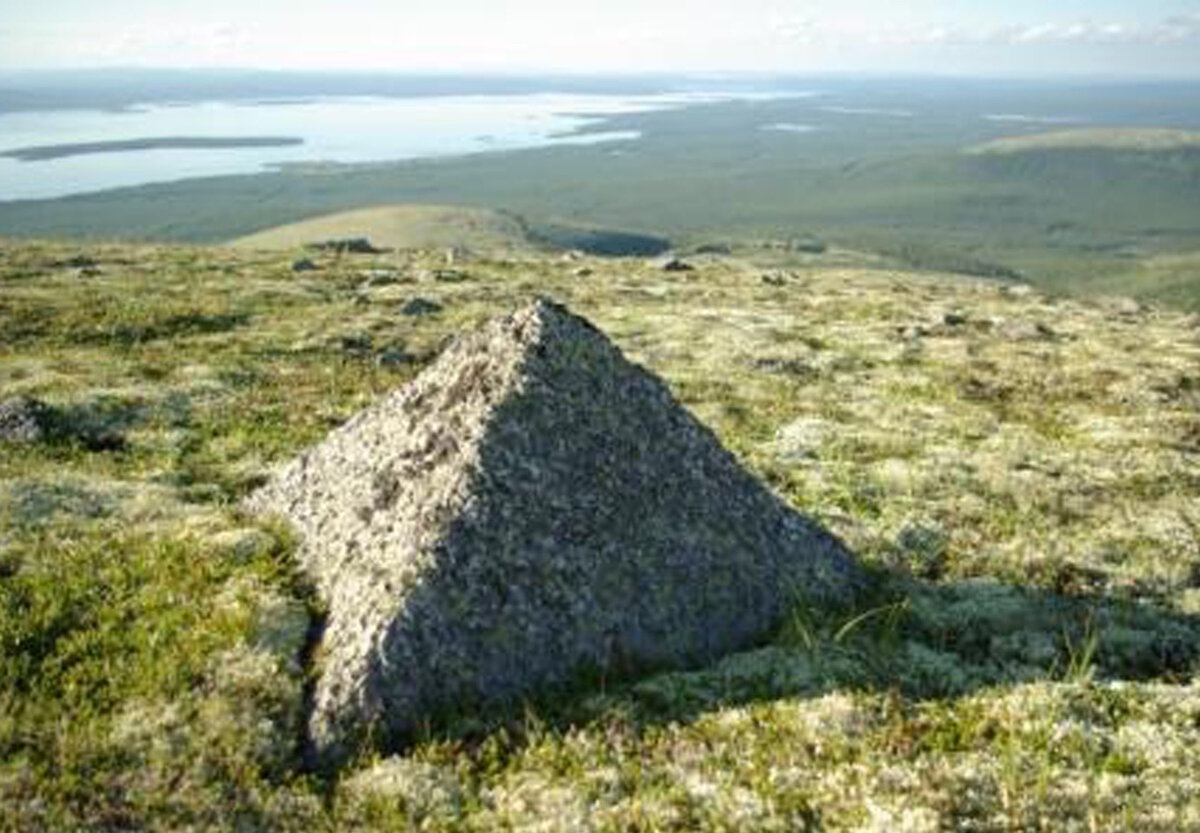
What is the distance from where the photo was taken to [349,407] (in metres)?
37.7

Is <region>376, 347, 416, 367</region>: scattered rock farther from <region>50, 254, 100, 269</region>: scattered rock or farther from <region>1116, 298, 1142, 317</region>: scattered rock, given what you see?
<region>1116, 298, 1142, 317</region>: scattered rock

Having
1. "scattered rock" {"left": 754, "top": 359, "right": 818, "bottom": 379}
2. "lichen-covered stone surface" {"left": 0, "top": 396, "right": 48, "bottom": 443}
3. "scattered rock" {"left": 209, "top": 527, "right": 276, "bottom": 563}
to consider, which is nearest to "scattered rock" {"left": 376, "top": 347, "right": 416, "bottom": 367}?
"scattered rock" {"left": 754, "top": 359, "right": 818, "bottom": 379}

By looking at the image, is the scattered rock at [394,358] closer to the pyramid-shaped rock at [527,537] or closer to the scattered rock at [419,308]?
the scattered rock at [419,308]

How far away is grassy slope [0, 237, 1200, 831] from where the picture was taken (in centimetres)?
1498

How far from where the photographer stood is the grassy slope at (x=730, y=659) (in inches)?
590

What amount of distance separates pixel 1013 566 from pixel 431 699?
13.1 meters

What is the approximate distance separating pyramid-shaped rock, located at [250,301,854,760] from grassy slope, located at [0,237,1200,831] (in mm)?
677

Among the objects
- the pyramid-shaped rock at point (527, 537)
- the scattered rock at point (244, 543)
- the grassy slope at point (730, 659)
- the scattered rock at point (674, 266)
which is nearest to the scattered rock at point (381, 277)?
the scattered rock at point (674, 266)

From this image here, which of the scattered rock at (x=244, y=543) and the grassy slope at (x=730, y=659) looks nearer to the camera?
the grassy slope at (x=730, y=659)

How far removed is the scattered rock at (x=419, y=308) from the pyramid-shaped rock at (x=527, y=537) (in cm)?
4095

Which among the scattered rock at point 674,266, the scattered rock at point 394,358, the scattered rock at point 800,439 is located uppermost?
the scattered rock at point 394,358

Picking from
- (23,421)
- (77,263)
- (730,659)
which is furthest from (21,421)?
(77,263)

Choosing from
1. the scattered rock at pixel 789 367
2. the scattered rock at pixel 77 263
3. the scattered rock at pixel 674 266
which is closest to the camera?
the scattered rock at pixel 789 367

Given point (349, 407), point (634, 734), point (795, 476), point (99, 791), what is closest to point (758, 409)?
point (795, 476)
